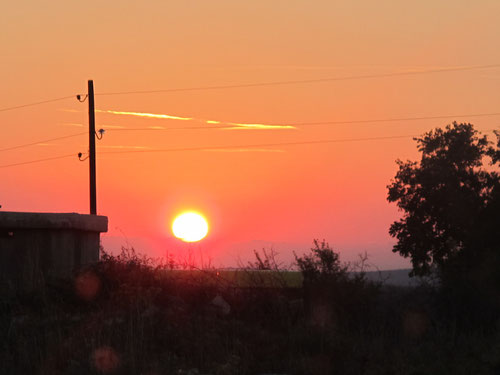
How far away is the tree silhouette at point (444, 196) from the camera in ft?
146

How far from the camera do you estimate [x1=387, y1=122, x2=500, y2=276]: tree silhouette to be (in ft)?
146

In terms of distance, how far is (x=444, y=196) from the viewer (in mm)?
45969

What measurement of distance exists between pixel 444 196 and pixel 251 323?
31.8 metres

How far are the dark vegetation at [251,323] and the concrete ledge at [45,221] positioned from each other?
4.29m

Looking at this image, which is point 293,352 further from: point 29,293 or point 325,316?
point 29,293

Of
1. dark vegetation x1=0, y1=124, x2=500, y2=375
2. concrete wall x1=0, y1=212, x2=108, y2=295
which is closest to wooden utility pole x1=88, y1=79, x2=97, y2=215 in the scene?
concrete wall x1=0, y1=212, x2=108, y2=295

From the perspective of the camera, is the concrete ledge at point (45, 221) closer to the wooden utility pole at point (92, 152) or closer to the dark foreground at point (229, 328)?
the dark foreground at point (229, 328)

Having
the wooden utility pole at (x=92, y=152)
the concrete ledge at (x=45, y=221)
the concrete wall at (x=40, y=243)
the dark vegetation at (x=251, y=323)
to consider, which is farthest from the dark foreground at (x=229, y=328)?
the wooden utility pole at (x=92, y=152)

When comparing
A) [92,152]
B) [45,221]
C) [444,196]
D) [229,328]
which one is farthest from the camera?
[444,196]

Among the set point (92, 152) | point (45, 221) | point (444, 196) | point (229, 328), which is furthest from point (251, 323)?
point (444, 196)

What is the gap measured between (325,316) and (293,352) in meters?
3.96

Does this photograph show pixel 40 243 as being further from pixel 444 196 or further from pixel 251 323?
pixel 444 196

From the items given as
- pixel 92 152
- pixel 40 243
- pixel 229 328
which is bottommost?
pixel 229 328

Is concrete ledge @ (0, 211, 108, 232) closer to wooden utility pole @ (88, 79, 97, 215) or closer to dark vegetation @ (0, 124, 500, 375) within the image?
dark vegetation @ (0, 124, 500, 375)
